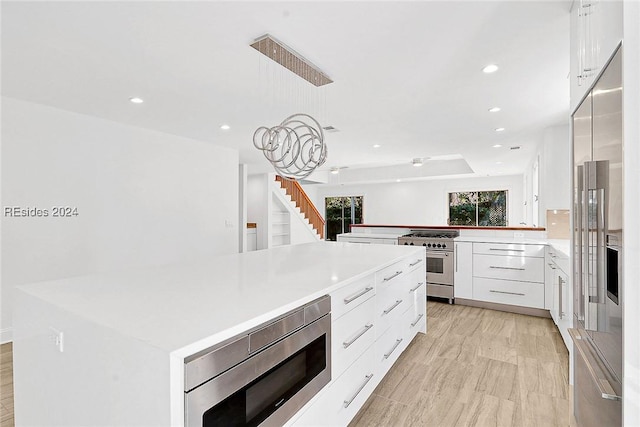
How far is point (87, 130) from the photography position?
3.78 m

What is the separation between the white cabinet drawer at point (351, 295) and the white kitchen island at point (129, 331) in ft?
0.14

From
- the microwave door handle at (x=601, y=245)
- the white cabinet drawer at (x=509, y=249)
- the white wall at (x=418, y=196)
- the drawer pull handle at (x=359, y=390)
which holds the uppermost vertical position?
the white wall at (x=418, y=196)

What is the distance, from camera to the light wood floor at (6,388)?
76.8 inches

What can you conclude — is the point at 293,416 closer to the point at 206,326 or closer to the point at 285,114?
the point at 206,326

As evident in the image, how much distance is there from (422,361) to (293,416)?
1735mm

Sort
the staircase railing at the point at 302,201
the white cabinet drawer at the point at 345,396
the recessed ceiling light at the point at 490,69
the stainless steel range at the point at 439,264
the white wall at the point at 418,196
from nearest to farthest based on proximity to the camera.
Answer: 1. the white cabinet drawer at the point at 345,396
2. the recessed ceiling light at the point at 490,69
3. the stainless steel range at the point at 439,264
4. the staircase railing at the point at 302,201
5. the white wall at the point at 418,196

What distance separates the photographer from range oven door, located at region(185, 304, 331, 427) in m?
0.97

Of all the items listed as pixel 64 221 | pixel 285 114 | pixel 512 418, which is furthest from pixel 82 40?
pixel 512 418

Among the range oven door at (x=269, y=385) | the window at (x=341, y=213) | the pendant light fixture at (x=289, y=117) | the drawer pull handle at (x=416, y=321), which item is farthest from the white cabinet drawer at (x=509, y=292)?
the window at (x=341, y=213)

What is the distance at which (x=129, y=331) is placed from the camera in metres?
0.99

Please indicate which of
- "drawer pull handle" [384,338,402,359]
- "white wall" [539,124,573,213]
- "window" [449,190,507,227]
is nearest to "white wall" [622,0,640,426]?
"drawer pull handle" [384,338,402,359]

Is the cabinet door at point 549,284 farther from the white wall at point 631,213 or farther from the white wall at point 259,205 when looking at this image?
the white wall at point 259,205

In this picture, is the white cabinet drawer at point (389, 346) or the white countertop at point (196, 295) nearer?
the white countertop at point (196, 295)

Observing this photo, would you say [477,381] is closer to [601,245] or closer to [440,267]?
[601,245]
